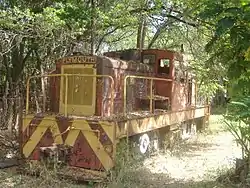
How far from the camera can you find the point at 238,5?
554 centimetres

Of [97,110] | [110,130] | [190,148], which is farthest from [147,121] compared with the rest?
[190,148]

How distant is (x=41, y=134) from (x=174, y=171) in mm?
2610

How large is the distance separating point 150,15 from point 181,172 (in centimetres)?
657

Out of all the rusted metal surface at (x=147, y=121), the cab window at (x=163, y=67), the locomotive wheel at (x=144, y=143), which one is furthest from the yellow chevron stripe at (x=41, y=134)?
the cab window at (x=163, y=67)

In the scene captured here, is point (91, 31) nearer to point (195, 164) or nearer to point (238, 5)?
point (195, 164)

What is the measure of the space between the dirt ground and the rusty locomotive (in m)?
0.42

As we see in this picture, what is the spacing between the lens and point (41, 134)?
7.22 m

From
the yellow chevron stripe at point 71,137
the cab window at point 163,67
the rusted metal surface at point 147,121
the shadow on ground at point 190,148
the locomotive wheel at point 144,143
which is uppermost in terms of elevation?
the cab window at point 163,67

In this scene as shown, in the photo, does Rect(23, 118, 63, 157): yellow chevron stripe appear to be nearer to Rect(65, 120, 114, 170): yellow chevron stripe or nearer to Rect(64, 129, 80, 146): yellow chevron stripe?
Rect(64, 129, 80, 146): yellow chevron stripe

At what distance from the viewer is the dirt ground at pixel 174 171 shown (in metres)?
6.37

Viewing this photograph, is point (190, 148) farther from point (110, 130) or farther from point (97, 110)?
point (110, 130)

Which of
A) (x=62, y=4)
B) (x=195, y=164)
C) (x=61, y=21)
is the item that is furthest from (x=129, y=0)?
(x=195, y=164)

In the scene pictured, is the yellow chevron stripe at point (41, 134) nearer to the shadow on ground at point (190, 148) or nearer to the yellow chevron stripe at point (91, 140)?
the yellow chevron stripe at point (91, 140)

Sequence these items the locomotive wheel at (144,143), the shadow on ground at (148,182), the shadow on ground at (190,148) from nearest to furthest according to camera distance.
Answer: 1. the shadow on ground at (148,182)
2. the locomotive wheel at (144,143)
3. the shadow on ground at (190,148)
